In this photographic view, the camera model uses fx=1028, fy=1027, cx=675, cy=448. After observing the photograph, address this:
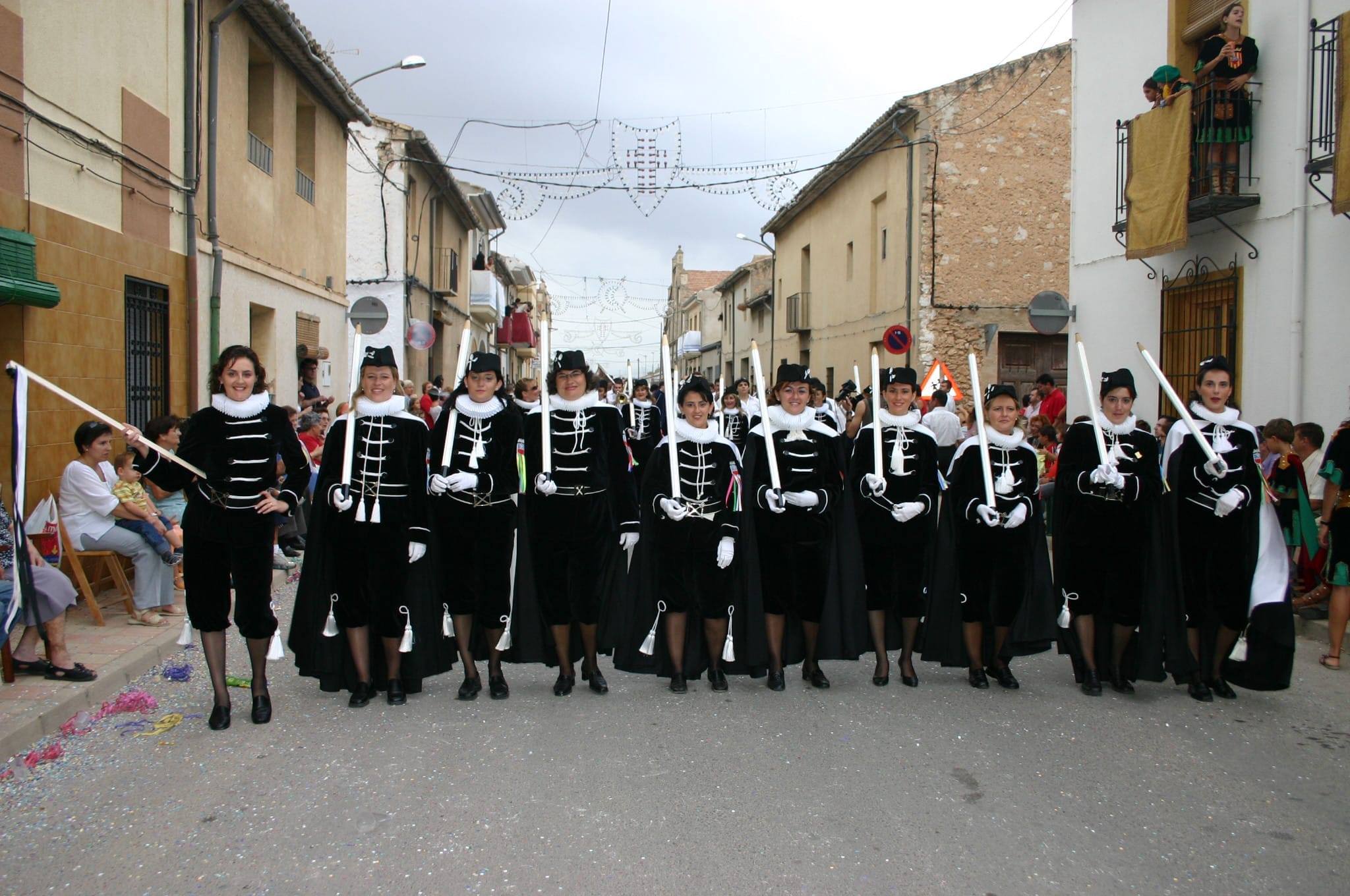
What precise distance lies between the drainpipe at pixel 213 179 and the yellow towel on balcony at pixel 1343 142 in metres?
11.0

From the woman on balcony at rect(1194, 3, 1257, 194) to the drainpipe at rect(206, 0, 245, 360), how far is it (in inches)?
409

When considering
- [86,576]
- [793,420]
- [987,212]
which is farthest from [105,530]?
[987,212]

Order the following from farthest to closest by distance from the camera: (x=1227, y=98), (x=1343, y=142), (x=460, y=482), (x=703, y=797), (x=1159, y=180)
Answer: (x=1159, y=180) → (x=1227, y=98) → (x=1343, y=142) → (x=460, y=482) → (x=703, y=797)

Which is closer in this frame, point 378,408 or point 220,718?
point 220,718

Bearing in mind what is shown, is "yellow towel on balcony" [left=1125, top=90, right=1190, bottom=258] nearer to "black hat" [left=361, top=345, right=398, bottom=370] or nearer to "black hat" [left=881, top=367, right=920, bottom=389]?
"black hat" [left=881, top=367, right=920, bottom=389]

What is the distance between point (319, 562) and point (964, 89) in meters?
18.7

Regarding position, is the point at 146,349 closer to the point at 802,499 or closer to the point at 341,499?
the point at 341,499

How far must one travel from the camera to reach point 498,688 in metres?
5.85

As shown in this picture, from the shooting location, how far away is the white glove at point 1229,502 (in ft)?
18.7

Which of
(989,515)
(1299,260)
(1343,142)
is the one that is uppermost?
(1343,142)

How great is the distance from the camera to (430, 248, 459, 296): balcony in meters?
27.6

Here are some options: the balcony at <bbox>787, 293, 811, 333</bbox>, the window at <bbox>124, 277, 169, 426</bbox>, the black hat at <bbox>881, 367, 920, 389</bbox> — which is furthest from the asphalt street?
the balcony at <bbox>787, 293, 811, 333</bbox>

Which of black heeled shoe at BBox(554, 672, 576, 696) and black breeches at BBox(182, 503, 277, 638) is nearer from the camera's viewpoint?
black breeches at BBox(182, 503, 277, 638)

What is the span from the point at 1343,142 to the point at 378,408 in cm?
803
